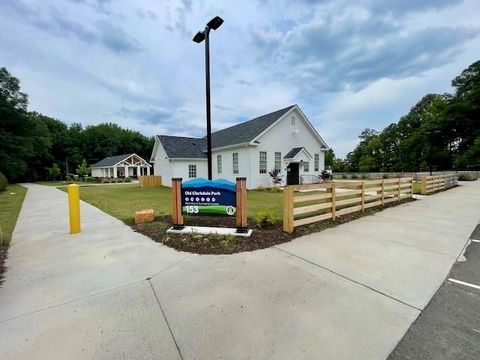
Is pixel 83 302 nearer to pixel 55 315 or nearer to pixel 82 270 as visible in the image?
pixel 55 315

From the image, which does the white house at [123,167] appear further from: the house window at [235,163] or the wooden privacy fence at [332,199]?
the wooden privacy fence at [332,199]

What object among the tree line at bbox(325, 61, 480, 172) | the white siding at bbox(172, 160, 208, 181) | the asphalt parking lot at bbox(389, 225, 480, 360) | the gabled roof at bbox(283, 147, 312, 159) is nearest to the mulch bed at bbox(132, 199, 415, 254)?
the asphalt parking lot at bbox(389, 225, 480, 360)

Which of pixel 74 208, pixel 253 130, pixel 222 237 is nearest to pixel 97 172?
pixel 253 130

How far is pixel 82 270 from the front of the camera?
149 inches

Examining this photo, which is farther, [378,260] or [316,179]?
[316,179]

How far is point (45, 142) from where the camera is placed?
3616 centimetres

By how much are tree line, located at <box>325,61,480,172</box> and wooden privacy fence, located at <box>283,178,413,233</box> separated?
3304cm

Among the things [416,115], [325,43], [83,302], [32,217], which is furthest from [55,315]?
[416,115]

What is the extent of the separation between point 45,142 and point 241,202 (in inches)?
1729

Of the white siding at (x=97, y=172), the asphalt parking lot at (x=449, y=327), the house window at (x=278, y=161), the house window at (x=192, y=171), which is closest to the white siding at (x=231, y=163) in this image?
the house window at (x=192, y=171)

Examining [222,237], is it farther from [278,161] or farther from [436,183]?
[436,183]

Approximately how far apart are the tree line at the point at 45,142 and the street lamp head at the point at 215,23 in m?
32.3

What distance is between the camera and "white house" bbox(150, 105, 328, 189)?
1692 cm

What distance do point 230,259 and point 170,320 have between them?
5.63 ft
